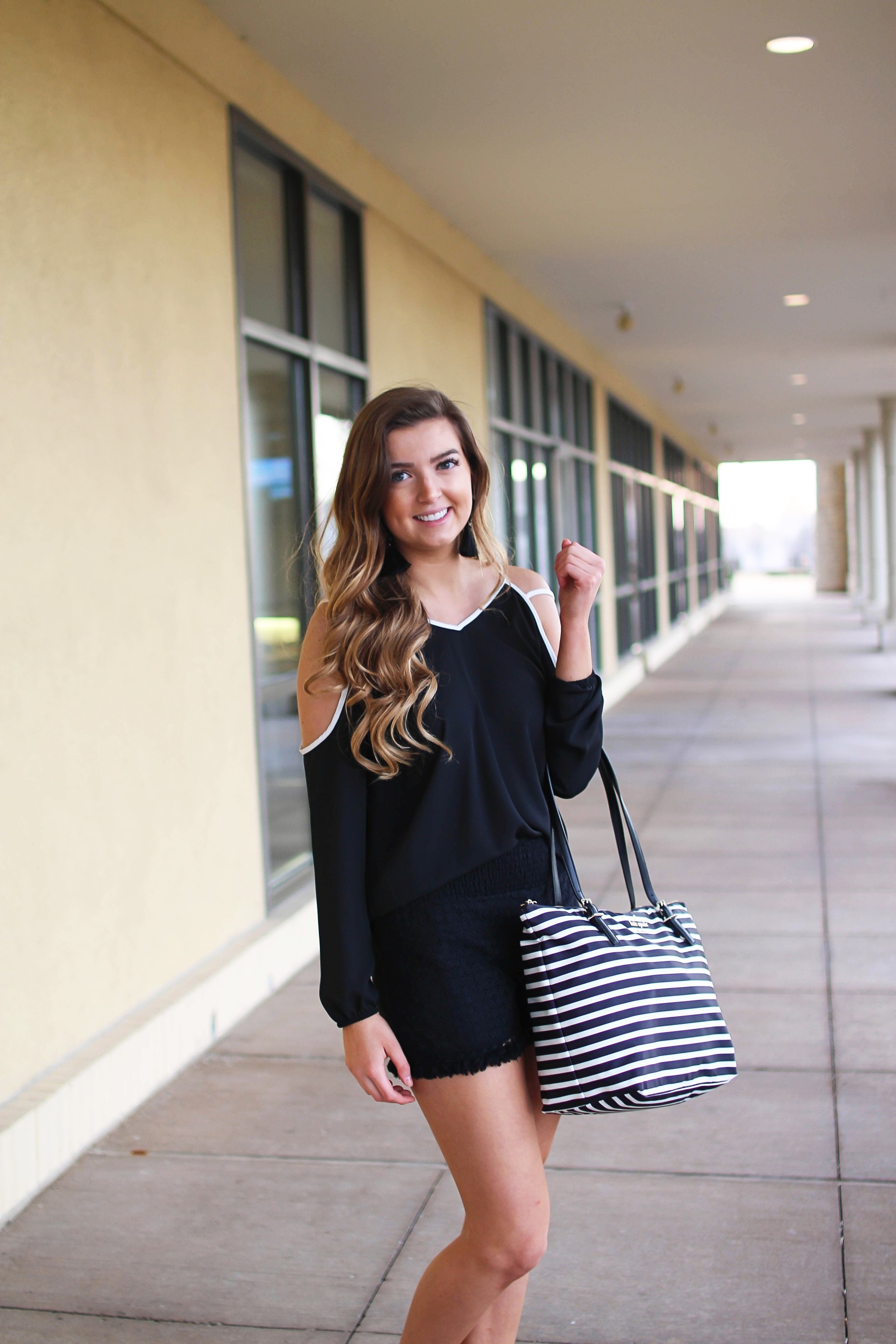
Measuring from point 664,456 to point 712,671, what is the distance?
643cm

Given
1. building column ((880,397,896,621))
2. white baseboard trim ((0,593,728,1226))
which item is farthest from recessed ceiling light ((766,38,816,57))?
building column ((880,397,896,621))

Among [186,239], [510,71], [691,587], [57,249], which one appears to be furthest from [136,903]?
[691,587]

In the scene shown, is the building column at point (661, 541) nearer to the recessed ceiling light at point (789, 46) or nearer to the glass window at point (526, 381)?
the glass window at point (526, 381)

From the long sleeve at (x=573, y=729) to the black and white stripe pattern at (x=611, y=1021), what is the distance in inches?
8.9

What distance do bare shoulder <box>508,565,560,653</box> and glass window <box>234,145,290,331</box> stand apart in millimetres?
3067

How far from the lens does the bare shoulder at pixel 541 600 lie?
6.58ft

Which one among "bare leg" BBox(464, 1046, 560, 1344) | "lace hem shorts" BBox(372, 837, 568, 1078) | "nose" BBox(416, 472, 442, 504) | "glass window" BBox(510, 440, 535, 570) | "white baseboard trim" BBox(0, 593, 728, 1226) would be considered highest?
"glass window" BBox(510, 440, 535, 570)

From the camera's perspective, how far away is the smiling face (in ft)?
6.17

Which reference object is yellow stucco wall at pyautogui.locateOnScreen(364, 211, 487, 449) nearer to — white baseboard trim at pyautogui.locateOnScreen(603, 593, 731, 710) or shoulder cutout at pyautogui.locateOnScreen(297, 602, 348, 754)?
white baseboard trim at pyautogui.locateOnScreen(603, 593, 731, 710)

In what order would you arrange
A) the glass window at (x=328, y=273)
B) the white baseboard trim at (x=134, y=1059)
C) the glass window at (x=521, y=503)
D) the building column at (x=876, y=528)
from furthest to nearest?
the building column at (x=876, y=528)
the glass window at (x=521, y=503)
the glass window at (x=328, y=273)
the white baseboard trim at (x=134, y=1059)

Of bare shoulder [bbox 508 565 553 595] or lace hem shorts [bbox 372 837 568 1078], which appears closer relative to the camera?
lace hem shorts [bbox 372 837 568 1078]

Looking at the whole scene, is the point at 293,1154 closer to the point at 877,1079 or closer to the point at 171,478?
the point at 877,1079

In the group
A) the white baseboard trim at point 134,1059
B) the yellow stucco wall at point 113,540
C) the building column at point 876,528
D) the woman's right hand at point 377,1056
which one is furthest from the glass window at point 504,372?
the building column at point 876,528

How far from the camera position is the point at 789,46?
5.07 metres
